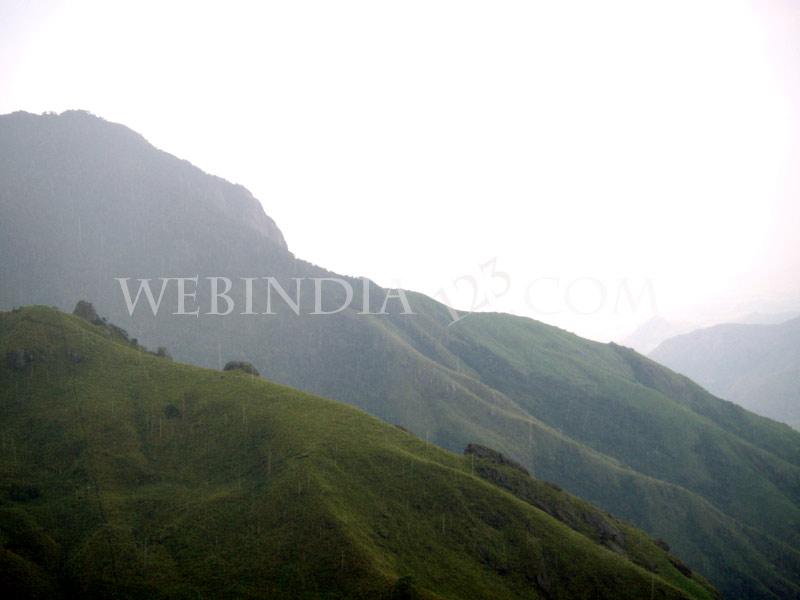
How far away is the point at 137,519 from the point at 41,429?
27804 mm

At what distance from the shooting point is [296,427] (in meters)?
A: 83.2

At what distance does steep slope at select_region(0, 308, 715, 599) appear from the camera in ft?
189

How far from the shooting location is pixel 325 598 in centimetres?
5425

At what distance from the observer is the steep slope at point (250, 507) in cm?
5750

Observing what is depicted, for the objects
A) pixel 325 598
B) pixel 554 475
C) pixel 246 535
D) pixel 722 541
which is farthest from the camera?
pixel 554 475

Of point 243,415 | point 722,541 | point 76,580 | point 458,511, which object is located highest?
point 243,415

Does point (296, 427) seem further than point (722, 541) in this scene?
No

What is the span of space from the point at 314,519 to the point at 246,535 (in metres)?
7.57

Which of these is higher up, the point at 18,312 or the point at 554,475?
the point at 18,312

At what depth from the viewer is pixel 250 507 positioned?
221 feet

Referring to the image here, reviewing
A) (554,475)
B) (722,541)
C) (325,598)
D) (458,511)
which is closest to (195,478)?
(325,598)

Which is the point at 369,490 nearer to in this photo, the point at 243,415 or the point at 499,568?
the point at 499,568

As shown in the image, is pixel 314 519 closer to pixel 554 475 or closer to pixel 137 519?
pixel 137 519

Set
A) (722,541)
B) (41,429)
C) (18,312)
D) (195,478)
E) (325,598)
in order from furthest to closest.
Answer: (722,541)
(18,312)
(41,429)
(195,478)
(325,598)
